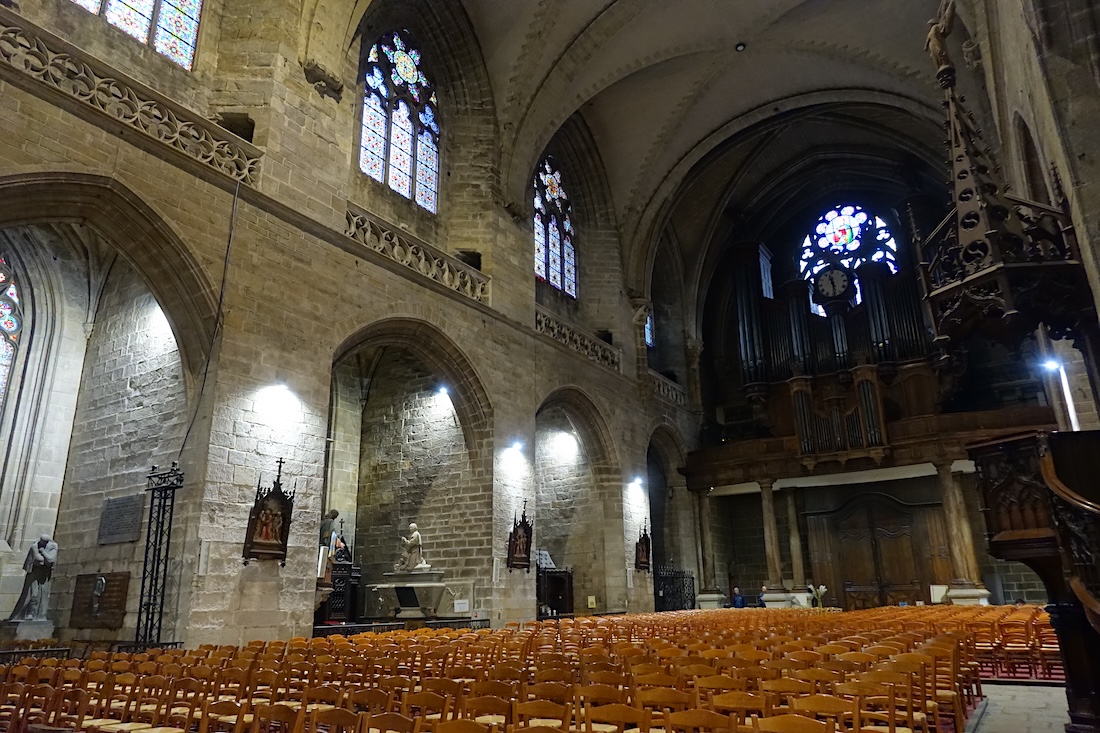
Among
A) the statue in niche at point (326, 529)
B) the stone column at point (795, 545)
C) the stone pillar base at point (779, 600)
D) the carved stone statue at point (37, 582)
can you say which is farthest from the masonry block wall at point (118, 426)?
the stone column at point (795, 545)

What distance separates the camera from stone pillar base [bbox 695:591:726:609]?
66.5 ft

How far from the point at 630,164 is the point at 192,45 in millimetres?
11286

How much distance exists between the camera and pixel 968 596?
54.1 ft

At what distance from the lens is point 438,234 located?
14.8 m

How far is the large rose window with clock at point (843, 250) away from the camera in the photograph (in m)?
22.0

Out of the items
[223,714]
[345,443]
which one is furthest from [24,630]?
[223,714]

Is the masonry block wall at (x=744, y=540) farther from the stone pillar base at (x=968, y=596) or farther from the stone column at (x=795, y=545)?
the stone pillar base at (x=968, y=596)

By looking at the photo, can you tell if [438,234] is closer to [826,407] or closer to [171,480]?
[171,480]

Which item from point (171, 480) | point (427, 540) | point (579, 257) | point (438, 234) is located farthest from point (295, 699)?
point (579, 257)

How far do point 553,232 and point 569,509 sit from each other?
22.3 ft

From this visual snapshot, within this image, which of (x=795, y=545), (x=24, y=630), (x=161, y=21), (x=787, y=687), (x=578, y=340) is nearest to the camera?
(x=787, y=687)

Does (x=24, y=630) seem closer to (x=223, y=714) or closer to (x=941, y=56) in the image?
(x=223, y=714)

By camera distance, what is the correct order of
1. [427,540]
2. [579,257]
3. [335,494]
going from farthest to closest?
[579,257] < [335,494] < [427,540]

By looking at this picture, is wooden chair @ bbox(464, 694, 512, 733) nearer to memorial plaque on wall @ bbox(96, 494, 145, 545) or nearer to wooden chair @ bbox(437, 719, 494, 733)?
wooden chair @ bbox(437, 719, 494, 733)
